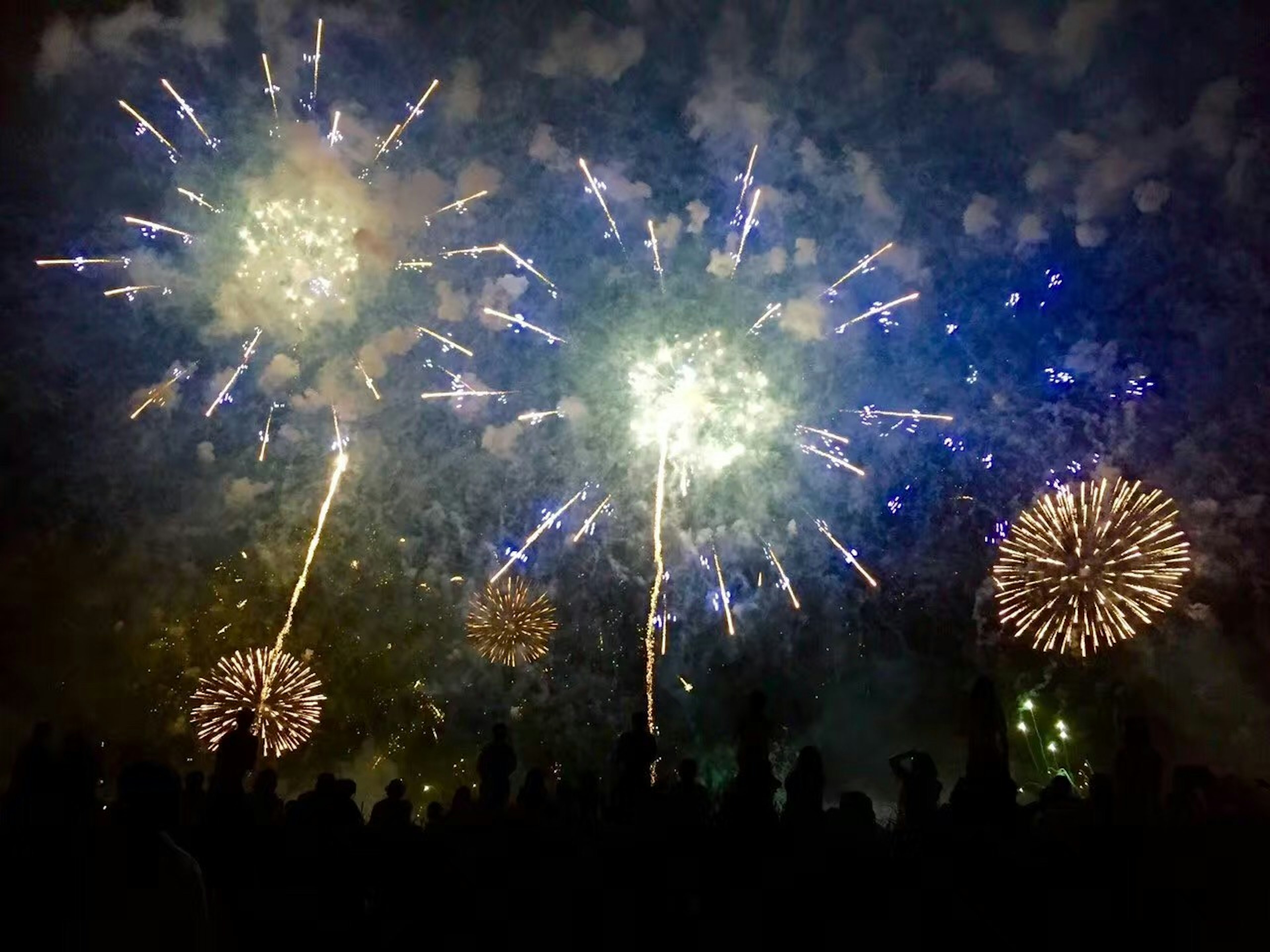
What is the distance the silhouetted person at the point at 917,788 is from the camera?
25.5 feet

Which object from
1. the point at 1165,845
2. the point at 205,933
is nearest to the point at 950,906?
the point at 1165,845

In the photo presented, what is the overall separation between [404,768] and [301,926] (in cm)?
3510

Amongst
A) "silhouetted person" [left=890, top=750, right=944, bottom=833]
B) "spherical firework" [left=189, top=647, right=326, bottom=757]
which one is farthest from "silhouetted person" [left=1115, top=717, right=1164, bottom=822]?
"spherical firework" [left=189, top=647, right=326, bottom=757]

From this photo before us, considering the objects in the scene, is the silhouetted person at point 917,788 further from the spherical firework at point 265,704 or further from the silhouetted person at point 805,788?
the spherical firework at point 265,704

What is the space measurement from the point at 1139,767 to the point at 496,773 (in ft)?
20.6

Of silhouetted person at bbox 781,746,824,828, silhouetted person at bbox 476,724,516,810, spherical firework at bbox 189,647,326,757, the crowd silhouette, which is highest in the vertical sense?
spherical firework at bbox 189,647,326,757

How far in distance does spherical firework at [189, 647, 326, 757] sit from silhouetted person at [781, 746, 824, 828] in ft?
60.6

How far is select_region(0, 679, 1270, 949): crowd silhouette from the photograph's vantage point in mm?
4656

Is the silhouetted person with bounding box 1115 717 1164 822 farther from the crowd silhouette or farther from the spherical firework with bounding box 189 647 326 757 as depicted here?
the spherical firework with bounding box 189 647 326 757

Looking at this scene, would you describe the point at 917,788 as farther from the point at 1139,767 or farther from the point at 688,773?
the point at 688,773

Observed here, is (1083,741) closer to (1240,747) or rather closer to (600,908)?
(1240,747)

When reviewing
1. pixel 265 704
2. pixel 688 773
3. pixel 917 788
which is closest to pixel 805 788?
pixel 917 788

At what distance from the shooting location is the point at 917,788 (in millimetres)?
7863

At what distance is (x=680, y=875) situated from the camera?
630cm
